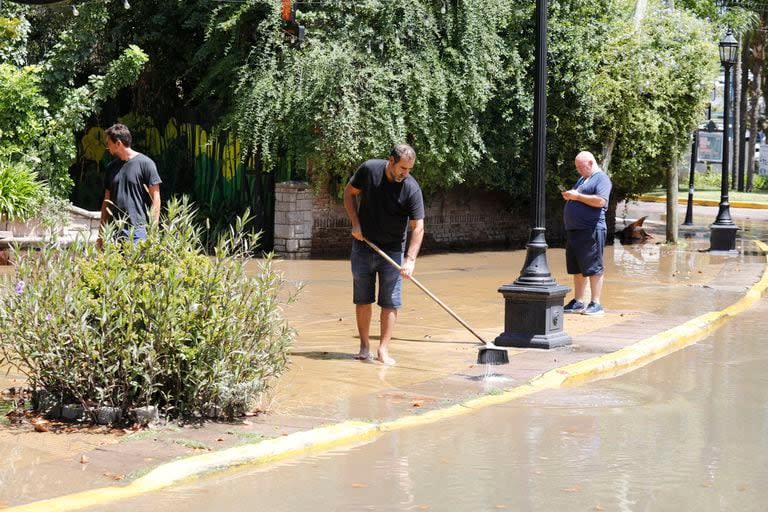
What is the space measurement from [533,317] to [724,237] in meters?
12.9

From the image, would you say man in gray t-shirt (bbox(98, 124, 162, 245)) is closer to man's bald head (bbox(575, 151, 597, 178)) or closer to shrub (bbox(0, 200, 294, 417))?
shrub (bbox(0, 200, 294, 417))

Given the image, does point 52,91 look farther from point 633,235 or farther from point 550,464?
point 550,464

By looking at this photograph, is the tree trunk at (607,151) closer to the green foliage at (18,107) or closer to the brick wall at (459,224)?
the brick wall at (459,224)

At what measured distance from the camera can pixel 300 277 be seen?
16.8 m

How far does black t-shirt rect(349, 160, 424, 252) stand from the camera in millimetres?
9430

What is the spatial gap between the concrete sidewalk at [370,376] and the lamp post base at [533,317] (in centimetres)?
20

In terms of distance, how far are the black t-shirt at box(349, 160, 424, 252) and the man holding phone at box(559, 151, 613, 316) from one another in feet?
11.4

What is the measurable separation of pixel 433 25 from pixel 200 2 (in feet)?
13.0

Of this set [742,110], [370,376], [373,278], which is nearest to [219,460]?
[370,376]

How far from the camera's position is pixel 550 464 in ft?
21.6

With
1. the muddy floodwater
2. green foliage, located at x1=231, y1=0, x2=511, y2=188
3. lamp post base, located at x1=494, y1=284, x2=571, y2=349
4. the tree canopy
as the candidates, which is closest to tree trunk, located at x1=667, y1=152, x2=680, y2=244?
the tree canopy

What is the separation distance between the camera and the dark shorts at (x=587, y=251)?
12.7m

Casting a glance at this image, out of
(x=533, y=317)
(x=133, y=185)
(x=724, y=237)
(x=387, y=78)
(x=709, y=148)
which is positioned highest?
(x=709, y=148)

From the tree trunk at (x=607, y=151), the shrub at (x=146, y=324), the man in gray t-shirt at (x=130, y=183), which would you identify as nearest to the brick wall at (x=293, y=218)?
the tree trunk at (x=607, y=151)
